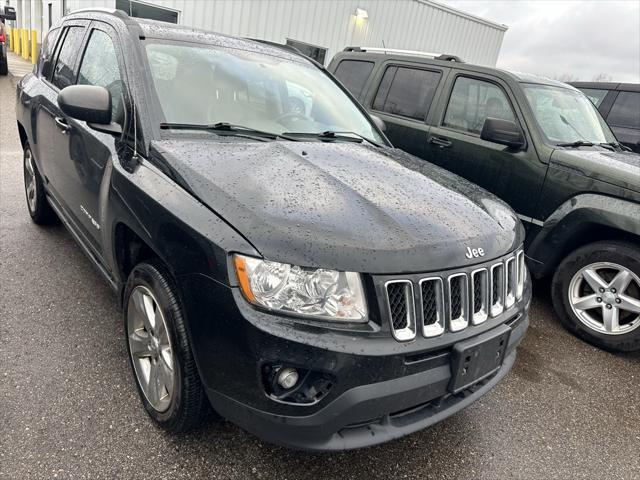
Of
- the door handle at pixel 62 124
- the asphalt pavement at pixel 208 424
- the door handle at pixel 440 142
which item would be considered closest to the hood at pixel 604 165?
the door handle at pixel 440 142

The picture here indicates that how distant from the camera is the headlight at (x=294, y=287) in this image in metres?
1.63

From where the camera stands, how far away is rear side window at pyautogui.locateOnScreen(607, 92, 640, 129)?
22.4 feet

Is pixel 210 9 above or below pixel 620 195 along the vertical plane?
above

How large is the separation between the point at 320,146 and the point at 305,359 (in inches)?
51.2

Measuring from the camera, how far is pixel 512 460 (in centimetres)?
233

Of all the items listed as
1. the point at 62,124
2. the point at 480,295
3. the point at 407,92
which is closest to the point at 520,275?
the point at 480,295

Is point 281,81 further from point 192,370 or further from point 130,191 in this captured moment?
point 192,370

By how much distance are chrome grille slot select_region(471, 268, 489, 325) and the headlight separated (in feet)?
1.86

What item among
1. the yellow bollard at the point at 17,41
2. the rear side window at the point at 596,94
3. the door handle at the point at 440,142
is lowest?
the yellow bollard at the point at 17,41

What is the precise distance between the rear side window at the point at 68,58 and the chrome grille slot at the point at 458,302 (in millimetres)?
2852

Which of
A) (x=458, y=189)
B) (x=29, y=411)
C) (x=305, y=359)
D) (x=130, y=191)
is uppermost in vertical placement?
(x=458, y=189)

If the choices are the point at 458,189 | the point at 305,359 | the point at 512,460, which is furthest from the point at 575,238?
the point at 305,359

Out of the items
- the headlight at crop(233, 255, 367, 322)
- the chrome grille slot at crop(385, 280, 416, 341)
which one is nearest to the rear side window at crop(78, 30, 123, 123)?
the headlight at crop(233, 255, 367, 322)

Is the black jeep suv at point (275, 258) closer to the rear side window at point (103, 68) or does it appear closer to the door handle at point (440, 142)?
the rear side window at point (103, 68)
